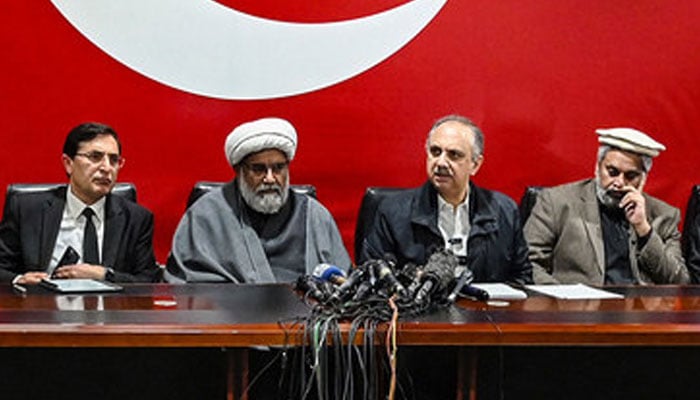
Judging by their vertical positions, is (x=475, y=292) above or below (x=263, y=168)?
below

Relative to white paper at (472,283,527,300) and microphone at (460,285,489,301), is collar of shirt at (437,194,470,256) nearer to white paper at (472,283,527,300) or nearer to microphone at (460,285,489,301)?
white paper at (472,283,527,300)

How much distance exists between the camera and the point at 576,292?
110 inches

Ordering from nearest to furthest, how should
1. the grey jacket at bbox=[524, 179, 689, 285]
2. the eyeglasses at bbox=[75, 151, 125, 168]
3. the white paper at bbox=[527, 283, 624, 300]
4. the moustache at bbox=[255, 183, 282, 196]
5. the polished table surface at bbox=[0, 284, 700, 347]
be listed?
the polished table surface at bbox=[0, 284, 700, 347]
the white paper at bbox=[527, 283, 624, 300]
the moustache at bbox=[255, 183, 282, 196]
the eyeglasses at bbox=[75, 151, 125, 168]
the grey jacket at bbox=[524, 179, 689, 285]

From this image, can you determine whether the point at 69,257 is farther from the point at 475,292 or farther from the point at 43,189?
the point at 475,292

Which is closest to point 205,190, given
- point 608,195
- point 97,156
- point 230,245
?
point 97,156

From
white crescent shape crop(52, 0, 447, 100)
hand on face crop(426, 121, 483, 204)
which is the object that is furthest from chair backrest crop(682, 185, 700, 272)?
white crescent shape crop(52, 0, 447, 100)

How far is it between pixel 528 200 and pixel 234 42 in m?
1.47

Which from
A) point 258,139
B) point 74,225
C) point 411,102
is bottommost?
point 74,225

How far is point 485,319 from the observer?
2268 millimetres

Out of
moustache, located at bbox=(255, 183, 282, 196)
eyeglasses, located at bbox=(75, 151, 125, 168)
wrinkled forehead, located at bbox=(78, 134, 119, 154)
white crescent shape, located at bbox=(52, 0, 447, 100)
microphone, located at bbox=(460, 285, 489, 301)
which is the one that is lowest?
microphone, located at bbox=(460, 285, 489, 301)

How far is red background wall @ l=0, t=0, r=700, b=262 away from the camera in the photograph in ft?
13.1

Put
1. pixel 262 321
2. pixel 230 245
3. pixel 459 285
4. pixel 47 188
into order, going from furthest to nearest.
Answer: pixel 47 188 < pixel 230 245 < pixel 459 285 < pixel 262 321

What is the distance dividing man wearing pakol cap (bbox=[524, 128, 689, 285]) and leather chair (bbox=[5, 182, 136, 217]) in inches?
64.2

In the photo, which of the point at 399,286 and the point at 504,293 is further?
the point at 504,293
